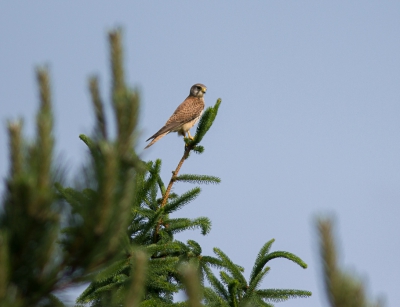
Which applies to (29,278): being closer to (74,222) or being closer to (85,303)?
(74,222)

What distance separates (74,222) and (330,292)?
3.60 feet

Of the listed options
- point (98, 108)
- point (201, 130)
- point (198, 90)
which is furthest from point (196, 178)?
point (198, 90)

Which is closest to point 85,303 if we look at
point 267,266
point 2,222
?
point 267,266

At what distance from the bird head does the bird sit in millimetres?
33

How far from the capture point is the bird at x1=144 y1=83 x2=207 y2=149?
11.1 meters

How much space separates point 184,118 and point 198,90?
6.91ft

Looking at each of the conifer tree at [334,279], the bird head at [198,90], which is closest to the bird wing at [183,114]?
the bird head at [198,90]

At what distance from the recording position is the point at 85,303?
5828 mm

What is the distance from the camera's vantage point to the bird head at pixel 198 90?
13.9m

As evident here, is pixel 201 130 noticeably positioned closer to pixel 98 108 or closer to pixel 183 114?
pixel 98 108

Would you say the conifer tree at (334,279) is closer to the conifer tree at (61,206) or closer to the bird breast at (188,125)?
the conifer tree at (61,206)

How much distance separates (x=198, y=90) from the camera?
1398 centimetres

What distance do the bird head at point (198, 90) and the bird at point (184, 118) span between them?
3 cm

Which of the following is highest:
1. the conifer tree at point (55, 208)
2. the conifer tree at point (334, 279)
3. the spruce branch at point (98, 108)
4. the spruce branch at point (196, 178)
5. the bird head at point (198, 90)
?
the bird head at point (198, 90)
